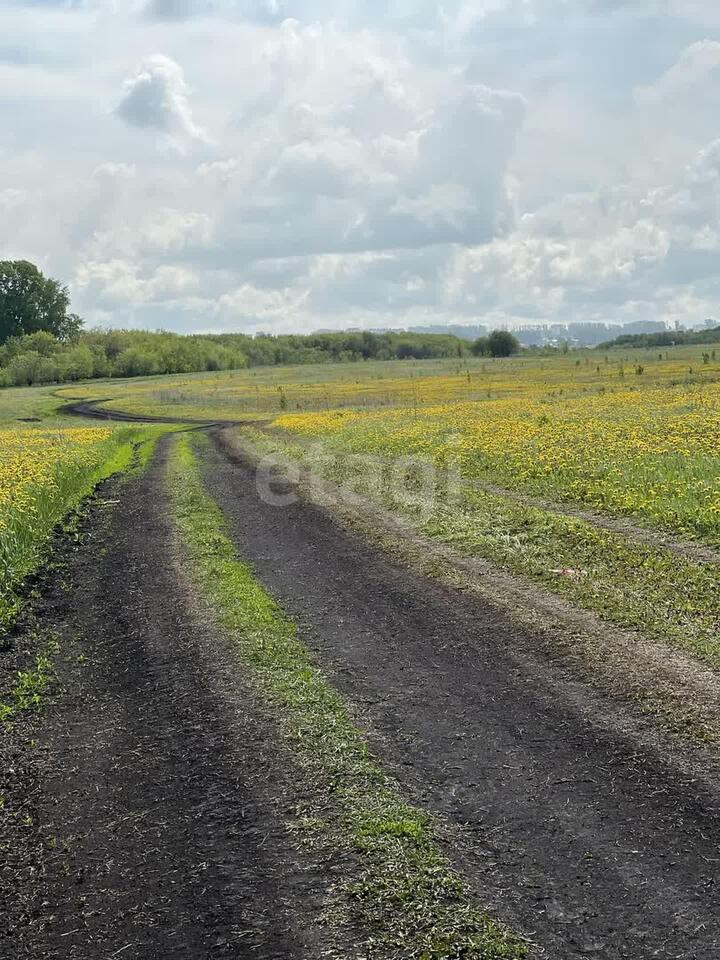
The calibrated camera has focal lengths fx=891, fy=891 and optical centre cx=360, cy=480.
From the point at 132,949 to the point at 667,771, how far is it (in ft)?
12.4

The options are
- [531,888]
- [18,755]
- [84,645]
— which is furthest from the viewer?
[84,645]

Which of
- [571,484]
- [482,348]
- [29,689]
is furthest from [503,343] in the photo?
[29,689]

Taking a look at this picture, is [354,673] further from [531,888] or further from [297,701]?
[531,888]

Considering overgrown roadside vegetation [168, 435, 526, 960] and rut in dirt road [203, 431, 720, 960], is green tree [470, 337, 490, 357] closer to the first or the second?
rut in dirt road [203, 431, 720, 960]

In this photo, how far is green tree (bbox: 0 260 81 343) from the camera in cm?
14638

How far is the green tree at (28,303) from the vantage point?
146375mm

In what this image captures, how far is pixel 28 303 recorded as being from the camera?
5837 inches

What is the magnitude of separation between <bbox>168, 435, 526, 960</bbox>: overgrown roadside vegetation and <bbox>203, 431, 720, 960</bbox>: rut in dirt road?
7.3 inches

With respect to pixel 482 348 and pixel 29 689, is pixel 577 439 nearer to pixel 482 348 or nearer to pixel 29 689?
pixel 29 689

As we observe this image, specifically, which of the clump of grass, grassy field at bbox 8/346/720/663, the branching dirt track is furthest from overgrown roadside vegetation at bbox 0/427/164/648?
grassy field at bbox 8/346/720/663

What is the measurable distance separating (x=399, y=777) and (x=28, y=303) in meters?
155

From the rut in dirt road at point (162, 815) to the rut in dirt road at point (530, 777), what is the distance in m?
1.04

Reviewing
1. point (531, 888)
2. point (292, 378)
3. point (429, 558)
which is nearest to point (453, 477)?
point (429, 558)

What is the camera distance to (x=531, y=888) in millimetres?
5074
